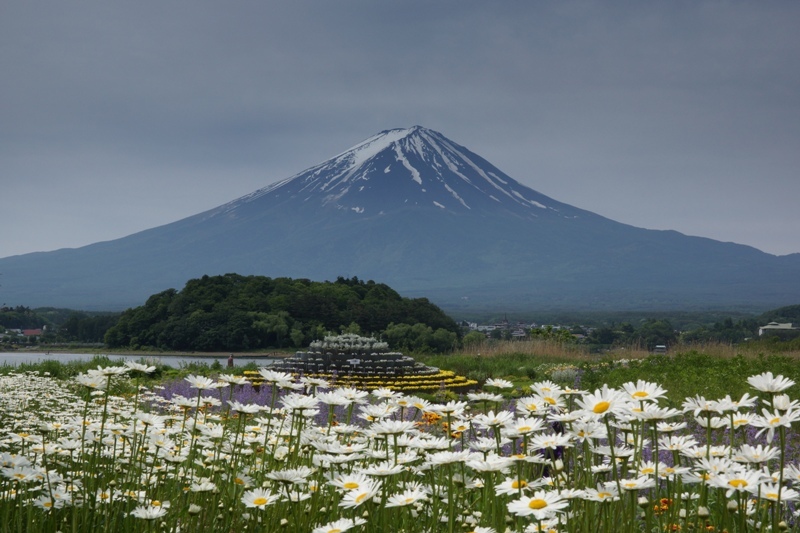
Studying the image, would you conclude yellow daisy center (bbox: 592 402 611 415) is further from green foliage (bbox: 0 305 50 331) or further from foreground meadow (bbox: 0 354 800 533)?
green foliage (bbox: 0 305 50 331)

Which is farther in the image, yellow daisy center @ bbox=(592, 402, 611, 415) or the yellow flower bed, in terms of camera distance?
the yellow flower bed

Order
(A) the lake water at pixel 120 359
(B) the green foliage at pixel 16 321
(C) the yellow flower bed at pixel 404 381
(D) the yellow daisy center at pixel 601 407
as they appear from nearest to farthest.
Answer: (D) the yellow daisy center at pixel 601 407 → (C) the yellow flower bed at pixel 404 381 → (A) the lake water at pixel 120 359 → (B) the green foliage at pixel 16 321

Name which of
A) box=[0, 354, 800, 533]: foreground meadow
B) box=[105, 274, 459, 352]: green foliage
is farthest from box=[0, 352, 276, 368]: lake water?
box=[0, 354, 800, 533]: foreground meadow

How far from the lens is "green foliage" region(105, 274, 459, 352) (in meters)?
38.9

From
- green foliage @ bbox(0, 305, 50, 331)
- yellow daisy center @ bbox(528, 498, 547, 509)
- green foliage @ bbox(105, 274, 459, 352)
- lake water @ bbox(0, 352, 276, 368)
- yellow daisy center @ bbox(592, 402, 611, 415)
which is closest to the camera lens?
yellow daisy center @ bbox(528, 498, 547, 509)

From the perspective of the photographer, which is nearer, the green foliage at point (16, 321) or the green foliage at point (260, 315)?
the green foliage at point (260, 315)

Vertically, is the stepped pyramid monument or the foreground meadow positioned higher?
the foreground meadow

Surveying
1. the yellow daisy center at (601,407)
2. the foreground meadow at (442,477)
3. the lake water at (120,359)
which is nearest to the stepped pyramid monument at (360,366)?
the lake water at (120,359)

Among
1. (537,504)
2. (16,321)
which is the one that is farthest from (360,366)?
(16,321)

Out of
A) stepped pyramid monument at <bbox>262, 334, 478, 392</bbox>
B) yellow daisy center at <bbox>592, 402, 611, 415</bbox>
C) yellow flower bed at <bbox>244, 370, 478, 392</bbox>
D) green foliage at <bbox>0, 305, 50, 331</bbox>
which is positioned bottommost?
yellow flower bed at <bbox>244, 370, 478, 392</bbox>

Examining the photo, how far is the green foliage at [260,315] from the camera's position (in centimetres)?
3891

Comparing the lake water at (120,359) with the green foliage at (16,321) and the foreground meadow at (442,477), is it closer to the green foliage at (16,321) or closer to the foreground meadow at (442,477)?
the foreground meadow at (442,477)

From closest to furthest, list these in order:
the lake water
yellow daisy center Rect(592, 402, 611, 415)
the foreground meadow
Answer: yellow daisy center Rect(592, 402, 611, 415) < the foreground meadow < the lake water

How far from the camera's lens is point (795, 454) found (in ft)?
29.9
